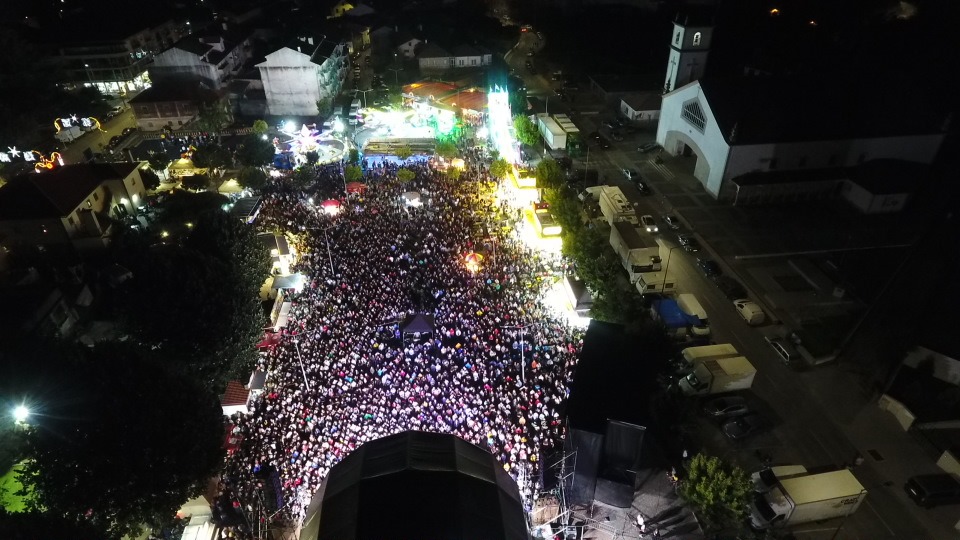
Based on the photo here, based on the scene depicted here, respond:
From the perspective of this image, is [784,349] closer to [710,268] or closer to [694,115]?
[710,268]

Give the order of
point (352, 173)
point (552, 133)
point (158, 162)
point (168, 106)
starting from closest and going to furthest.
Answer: point (352, 173), point (158, 162), point (552, 133), point (168, 106)

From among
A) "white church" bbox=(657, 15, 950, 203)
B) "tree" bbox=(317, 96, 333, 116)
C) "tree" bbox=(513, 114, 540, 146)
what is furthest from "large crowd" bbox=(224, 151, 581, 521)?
"tree" bbox=(317, 96, 333, 116)

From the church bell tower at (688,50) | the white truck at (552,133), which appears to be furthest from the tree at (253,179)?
the church bell tower at (688,50)

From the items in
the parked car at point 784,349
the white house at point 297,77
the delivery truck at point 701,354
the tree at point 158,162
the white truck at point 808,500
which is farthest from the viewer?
the white house at point 297,77

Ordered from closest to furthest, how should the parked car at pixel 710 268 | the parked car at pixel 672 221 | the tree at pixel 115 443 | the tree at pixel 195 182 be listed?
1. the tree at pixel 115 443
2. the parked car at pixel 710 268
3. the parked car at pixel 672 221
4. the tree at pixel 195 182

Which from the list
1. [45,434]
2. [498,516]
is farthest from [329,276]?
[498,516]

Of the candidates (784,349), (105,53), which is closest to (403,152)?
(784,349)

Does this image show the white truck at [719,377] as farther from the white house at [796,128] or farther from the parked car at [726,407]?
the white house at [796,128]
